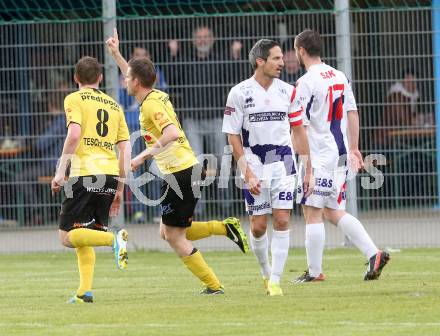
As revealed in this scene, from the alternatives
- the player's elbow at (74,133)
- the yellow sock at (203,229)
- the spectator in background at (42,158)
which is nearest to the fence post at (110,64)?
the spectator in background at (42,158)

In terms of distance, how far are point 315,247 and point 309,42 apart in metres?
1.86

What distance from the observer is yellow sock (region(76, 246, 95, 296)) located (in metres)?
Result: 10.2

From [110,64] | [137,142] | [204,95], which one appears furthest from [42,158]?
[204,95]

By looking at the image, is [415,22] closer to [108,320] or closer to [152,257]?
[152,257]

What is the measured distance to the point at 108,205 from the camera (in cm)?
1056

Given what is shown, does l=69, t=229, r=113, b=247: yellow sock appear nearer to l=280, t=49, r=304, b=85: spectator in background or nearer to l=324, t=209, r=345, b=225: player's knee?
l=324, t=209, r=345, b=225: player's knee

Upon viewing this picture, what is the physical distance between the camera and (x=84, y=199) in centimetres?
1031

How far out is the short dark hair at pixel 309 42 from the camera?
11.6 meters

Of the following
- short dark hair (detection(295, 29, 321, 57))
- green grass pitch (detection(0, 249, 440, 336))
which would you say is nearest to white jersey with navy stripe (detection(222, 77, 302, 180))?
green grass pitch (detection(0, 249, 440, 336))

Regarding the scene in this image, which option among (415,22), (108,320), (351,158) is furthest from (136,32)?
(108,320)

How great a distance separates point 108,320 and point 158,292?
2.15m

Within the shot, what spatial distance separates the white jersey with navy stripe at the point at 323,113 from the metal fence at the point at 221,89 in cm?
419

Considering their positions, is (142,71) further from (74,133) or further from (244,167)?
(244,167)

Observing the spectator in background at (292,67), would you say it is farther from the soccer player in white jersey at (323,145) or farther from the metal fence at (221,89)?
the soccer player in white jersey at (323,145)
